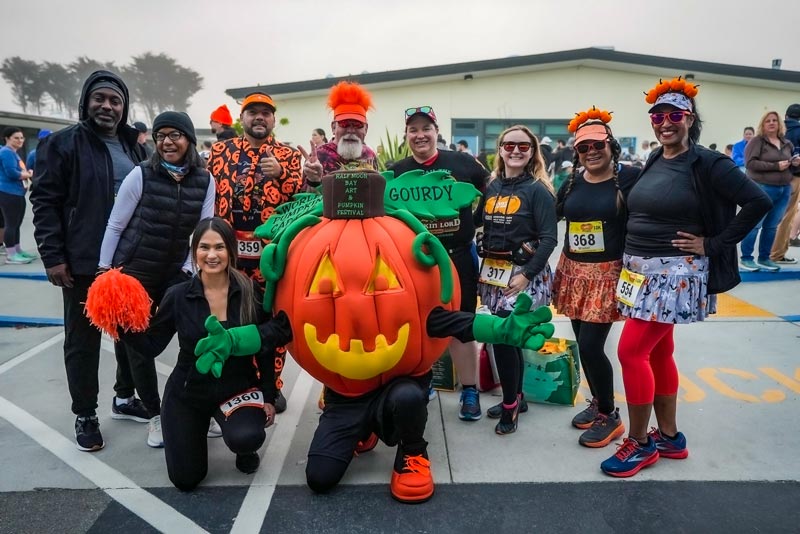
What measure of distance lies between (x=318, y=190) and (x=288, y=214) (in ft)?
1.53

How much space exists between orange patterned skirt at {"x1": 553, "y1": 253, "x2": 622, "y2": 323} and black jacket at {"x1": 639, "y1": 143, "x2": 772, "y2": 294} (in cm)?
48

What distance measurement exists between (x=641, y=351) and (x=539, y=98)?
15.2 meters

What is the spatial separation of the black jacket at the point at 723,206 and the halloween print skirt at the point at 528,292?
0.86m

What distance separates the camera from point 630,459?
2.88 metres

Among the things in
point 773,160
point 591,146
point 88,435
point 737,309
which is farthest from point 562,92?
point 88,435

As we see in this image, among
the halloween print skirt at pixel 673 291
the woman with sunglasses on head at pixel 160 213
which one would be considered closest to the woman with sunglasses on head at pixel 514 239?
the halloween print skirt at pixel 673 291

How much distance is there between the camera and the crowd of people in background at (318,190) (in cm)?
273

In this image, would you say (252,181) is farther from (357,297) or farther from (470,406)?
(470,406)

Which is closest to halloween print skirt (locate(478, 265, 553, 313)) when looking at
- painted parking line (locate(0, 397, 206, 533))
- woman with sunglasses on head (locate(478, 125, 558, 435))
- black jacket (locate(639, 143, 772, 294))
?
woman with sunglasses on head (locate(478, 125, 558, 435))

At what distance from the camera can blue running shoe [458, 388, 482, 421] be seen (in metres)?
3.51

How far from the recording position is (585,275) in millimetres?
3139

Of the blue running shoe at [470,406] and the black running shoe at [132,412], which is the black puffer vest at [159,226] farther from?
the blue running shoe at [470,406]

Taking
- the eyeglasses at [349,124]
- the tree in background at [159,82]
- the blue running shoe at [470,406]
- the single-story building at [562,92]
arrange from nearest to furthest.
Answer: the eyeglasses at [349,124] → the blue running shoe at [470,406] → the single-story building at [562,92] → the tree in background at [159,82]

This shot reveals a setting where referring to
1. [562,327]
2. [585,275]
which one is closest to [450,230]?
[585,275]
